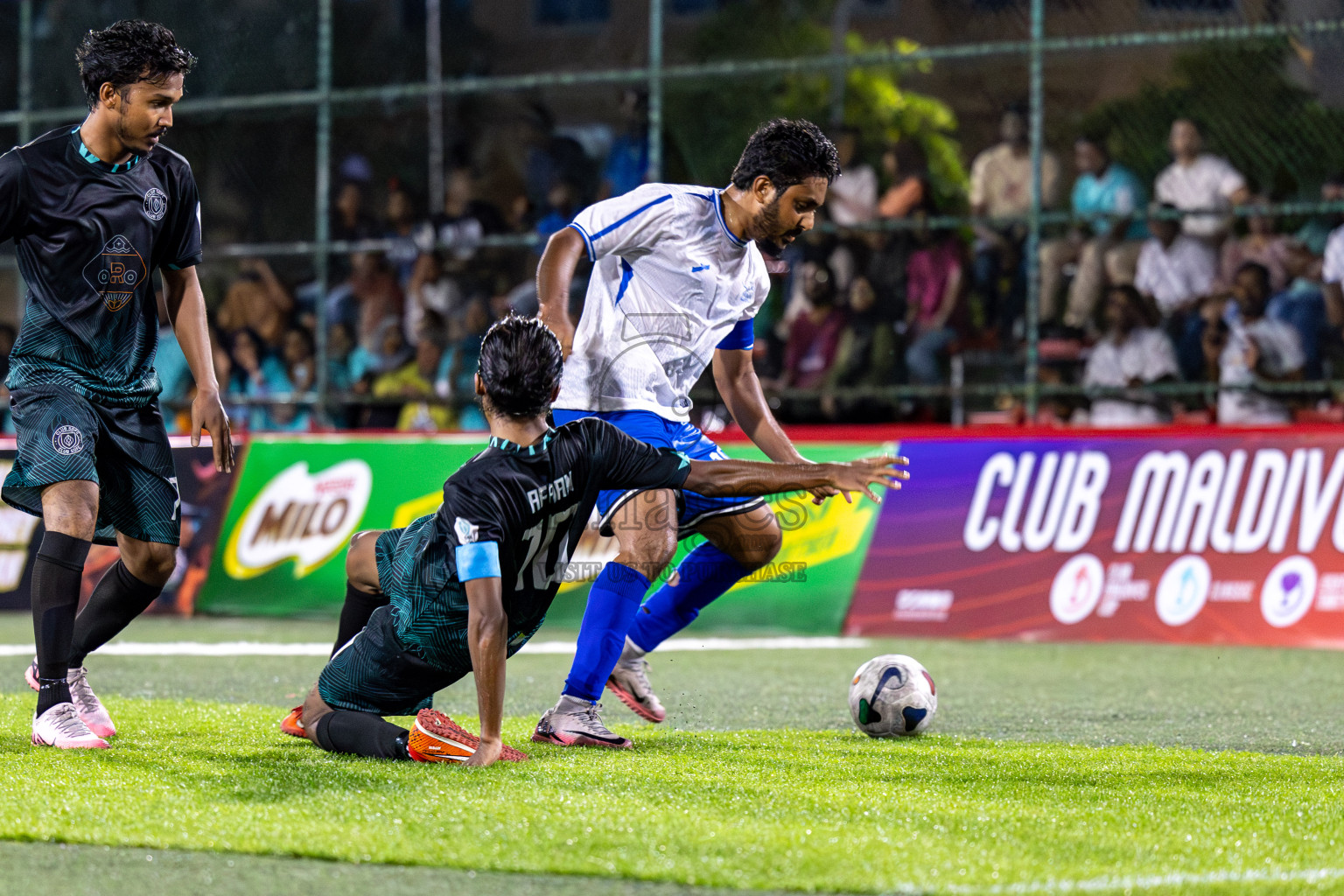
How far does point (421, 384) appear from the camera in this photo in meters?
13.4

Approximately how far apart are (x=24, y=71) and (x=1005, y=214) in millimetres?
8820

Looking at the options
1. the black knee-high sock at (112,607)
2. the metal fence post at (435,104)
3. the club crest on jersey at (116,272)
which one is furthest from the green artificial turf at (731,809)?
the metal fence post at (435,104)

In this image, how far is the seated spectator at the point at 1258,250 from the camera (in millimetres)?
11023

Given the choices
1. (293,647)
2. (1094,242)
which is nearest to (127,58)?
(293,647)

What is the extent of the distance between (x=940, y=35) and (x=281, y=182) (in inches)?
231

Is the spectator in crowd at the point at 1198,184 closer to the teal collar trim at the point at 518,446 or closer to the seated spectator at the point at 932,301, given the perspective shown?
the seated spectator at the point at 932,301

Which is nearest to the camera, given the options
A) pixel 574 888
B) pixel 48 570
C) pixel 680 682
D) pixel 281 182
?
pixel 574 888

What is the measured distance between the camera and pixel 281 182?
1491cm

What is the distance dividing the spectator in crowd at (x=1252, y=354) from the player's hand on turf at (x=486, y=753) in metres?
7.37

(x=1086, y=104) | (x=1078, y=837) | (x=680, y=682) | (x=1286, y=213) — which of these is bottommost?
(x=680, y=682)

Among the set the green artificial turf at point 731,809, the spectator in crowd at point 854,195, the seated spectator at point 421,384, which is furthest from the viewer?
the seated spectator at point 421,384

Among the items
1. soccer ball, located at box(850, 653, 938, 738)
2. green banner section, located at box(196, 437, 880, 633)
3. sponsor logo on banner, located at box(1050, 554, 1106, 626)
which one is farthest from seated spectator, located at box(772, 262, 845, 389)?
soccer ball, located at box(850, 653, 938, 738)

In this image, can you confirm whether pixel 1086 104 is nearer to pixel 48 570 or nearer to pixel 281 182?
pixel 281 182

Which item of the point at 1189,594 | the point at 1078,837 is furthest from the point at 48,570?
the point at 1189,594
